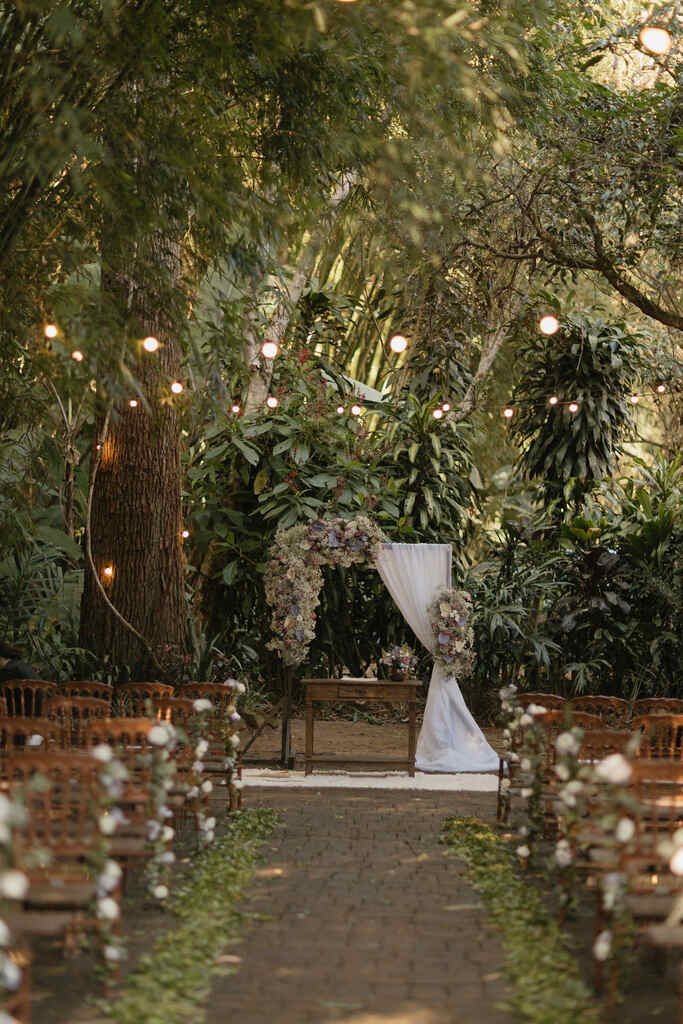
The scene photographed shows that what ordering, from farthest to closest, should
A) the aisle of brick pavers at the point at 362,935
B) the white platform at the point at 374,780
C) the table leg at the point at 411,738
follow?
the table leg at the point at 411,738 < the white platform at the point at 374,780 < the aisle of brick pavers at the point at 362,935

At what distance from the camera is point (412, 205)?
8.57 meters

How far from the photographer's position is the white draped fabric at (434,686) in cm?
1068

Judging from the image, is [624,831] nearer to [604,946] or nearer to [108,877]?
[604,946]

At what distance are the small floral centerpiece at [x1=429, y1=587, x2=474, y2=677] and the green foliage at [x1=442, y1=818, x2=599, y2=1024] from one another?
282 cm

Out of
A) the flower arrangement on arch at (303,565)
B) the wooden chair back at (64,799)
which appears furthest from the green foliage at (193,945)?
the flower arrangement on arch at (303,565)

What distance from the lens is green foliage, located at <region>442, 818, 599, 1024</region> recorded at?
14.6ft

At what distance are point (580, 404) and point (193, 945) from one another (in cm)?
1097

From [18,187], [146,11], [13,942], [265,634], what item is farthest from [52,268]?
[265,634]

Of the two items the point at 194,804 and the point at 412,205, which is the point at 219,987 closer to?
the point at 194,804

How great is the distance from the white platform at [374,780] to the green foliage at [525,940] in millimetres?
2053

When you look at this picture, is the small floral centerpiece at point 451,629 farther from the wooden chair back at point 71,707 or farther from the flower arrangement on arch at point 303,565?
the wooden chair back at point 71,707

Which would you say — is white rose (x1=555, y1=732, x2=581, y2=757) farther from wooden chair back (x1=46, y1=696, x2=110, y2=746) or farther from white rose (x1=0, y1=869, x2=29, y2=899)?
wooden chair back (x1=46, y1=696, x2=110, y2=746)

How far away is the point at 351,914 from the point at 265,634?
8243 millimetres

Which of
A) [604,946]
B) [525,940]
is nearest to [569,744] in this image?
[525,940]
